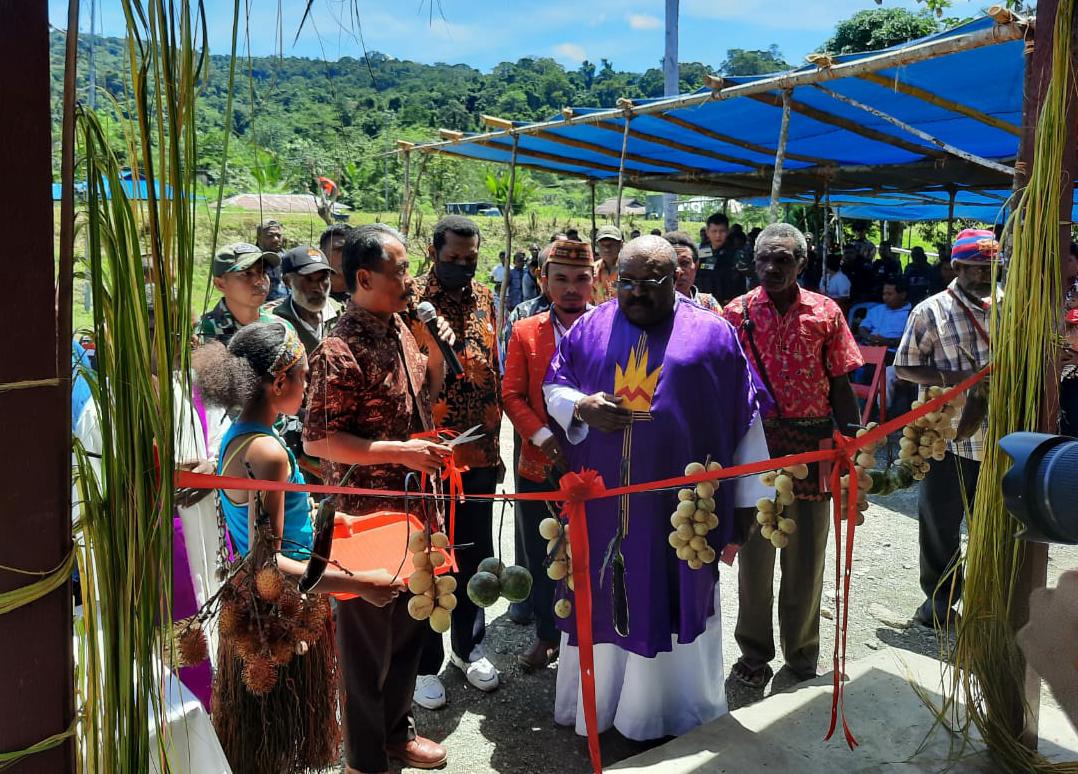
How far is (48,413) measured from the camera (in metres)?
1.09

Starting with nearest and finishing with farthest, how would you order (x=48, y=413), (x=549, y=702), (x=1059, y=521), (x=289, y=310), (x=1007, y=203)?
1. (x=48, y=413)
2. (x=1059, y=521)
3. (x=1007, y=203)
4. (x=549, y=702)
5. (x=289, y=310)

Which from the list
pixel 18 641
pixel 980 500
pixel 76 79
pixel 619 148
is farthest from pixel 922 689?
pixel 619 148

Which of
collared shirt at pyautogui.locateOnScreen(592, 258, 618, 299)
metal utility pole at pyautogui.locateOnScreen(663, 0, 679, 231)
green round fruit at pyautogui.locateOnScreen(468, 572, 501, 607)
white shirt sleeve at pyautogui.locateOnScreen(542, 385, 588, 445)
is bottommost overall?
green round fruit at pyautogui.locateOnScreen(468, 572, 501, 607)

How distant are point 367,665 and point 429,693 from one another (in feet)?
2.74

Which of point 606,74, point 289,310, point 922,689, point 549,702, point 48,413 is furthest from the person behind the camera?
point 606,74

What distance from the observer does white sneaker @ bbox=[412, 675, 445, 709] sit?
11.0 ft

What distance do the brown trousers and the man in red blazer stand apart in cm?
88

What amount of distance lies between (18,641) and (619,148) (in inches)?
338

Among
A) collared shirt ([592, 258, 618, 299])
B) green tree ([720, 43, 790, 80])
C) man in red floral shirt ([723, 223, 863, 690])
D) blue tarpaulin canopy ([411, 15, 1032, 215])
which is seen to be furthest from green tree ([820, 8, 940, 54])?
man in red floral shirt ([723, 223, 863, 690])

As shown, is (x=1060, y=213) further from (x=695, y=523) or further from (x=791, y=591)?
(x=791, y=591)

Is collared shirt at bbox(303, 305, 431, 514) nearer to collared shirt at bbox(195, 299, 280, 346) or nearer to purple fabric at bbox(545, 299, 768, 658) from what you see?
purple fabric at bbox(545, 299, 768, 658)

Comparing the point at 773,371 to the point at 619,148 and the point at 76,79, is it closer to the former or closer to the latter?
the point at 76,79

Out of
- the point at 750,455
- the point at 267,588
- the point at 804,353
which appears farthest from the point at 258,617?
the point at 804,353

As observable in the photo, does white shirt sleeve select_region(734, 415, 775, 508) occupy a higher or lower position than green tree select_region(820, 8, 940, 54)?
lower
